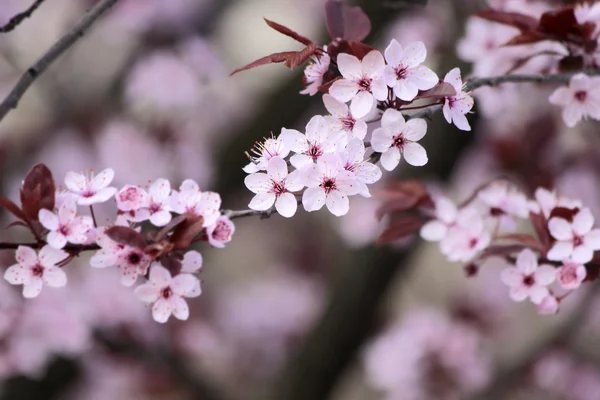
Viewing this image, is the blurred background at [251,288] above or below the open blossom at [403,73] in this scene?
below

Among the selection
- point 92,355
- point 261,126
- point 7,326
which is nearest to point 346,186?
point 7,326

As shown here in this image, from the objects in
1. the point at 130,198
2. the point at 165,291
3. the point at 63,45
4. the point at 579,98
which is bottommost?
the point at 579,98

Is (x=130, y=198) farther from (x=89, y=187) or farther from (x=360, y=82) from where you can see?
(x=360, y=82)

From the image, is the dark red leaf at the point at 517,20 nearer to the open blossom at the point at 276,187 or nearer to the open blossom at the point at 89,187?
the open blossom at the point at 276,187

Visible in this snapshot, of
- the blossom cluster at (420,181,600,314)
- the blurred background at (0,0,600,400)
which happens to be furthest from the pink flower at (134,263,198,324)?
the blurred background at (0,0,600,400)

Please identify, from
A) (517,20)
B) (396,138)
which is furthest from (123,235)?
(517,20)

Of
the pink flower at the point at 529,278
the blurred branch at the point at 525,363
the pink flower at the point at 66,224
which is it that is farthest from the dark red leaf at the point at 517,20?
the blurred branch at the point at 525,363

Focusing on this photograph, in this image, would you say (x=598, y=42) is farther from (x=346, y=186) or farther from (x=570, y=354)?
(x=570, y=354)
